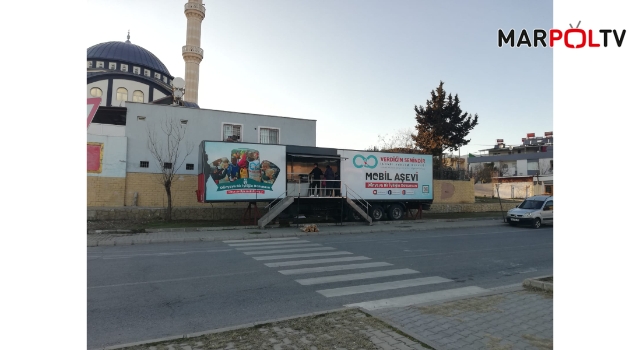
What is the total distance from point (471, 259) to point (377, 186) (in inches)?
466

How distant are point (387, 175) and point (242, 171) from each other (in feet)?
29.7

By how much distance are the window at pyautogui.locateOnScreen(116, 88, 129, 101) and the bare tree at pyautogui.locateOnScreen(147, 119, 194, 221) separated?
24198 mm

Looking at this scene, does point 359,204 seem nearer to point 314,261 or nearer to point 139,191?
point 314,261

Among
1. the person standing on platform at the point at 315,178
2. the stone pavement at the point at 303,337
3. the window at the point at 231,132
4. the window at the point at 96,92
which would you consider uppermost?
the window at the point at 96,92

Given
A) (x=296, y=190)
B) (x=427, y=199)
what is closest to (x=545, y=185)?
(x=427, y=199)

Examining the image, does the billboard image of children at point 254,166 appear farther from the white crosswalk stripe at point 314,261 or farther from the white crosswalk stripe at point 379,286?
the white crosswalk stripe at point 379,286

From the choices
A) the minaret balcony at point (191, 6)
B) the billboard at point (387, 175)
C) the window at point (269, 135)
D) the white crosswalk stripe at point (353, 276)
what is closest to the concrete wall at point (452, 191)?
the billboard at point (387, 175)

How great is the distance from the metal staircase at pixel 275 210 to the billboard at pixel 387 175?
12.3 feet

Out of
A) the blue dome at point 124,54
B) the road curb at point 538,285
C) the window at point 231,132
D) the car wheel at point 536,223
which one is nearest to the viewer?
the road curb at point 538,285

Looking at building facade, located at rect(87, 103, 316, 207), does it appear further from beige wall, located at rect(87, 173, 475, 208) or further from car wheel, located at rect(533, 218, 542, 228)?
car wheel, located at rect(533, 218, 542, 228)

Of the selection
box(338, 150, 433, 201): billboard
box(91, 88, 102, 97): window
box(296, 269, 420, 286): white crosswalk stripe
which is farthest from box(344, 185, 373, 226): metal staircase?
box(91, 88, 102, 97): window

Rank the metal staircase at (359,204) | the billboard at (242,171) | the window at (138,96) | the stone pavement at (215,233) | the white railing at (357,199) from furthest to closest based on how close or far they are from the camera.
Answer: the window at (138,96) → the white railing at (357,199) → the metal staircase at (359,204) → the billboard at (242,171) → the stone pavement at (215,233)

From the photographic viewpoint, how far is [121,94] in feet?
142

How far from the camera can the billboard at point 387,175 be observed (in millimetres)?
21328
